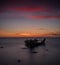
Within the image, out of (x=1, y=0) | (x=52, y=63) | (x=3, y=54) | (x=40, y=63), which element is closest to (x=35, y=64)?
(x=40, y=63)

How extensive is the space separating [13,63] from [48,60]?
0.59 metres

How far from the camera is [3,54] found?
7.92 feet

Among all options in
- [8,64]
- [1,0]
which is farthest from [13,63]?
[1,0]

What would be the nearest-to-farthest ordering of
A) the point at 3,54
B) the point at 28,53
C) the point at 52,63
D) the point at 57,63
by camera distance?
1. the point at 57,63
2. the point at 52,63
3. the point at 3,54
4. the point at 28,53

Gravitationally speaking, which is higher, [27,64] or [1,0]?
[1,0]

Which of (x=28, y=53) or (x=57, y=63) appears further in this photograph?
(x=28, y=53)

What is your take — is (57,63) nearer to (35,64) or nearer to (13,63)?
(35,64)

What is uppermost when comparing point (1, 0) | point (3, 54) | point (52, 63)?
point (1, 0)

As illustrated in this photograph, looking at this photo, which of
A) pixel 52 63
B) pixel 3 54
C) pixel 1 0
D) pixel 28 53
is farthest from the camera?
pixel 28 53

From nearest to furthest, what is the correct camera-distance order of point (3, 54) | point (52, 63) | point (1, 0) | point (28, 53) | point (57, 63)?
point (1, 0) < point (57, 63) < point (52, 63) < point (3, 54) < point (28, 53)

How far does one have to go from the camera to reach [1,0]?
5.91 ft

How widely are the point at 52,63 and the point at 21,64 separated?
1.62ft

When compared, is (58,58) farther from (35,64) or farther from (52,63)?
(35,64)

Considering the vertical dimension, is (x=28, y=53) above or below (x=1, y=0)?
below
